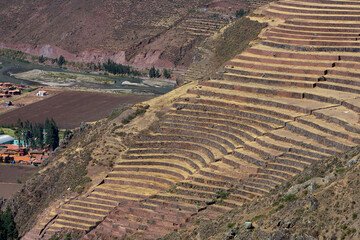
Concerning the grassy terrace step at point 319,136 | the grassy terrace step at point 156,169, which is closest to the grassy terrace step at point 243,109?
the grassy terrace step at point 319,136

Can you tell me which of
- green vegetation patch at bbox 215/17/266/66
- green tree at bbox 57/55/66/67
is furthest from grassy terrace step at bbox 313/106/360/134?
green tree at bbox 57/55/66/67

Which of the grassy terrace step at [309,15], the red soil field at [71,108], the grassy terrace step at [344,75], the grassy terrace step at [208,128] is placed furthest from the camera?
the red soil field at [71,108]

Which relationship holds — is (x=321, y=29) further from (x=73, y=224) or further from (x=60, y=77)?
(x=60, y=77)

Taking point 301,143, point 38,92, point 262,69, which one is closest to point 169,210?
point 301,143

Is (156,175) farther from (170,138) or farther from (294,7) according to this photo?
(294,7)

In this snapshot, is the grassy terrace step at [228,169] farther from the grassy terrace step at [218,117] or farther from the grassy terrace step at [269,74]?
the grassy terrace step at [269,74]

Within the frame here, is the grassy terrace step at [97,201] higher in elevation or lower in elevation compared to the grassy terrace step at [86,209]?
higher
